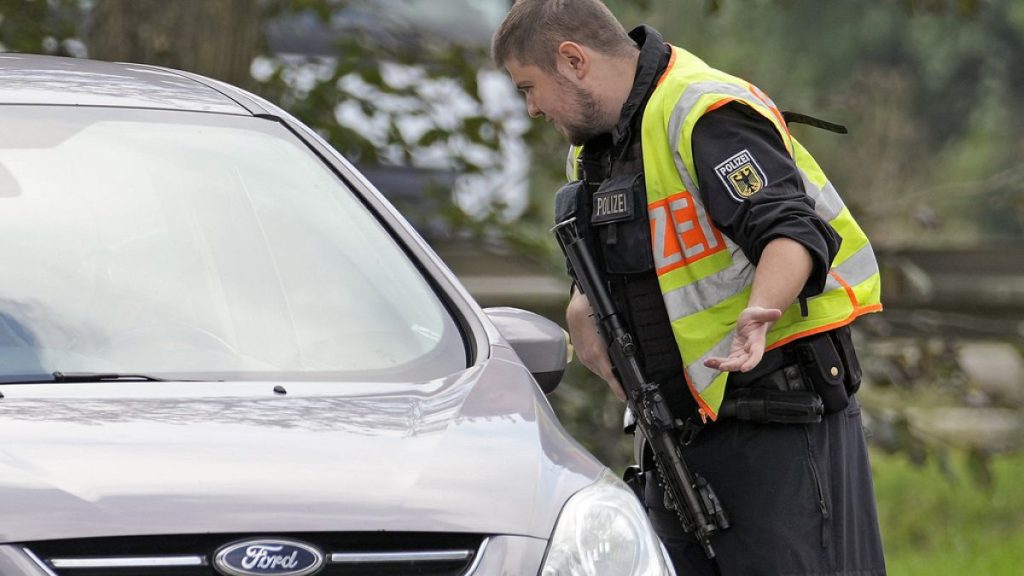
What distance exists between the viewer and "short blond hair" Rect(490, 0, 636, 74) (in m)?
3.48

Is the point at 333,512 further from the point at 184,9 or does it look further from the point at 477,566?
the point at 184,9

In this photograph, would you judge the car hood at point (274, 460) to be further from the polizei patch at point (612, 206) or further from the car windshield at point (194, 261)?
the polizei patch at point (612, 206)

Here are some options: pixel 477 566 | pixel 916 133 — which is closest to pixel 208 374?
pixel 477 566

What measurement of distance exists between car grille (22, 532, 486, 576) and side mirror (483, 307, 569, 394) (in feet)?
2.43

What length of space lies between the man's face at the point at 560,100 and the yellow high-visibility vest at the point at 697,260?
0.45 feet

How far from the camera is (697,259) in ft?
11.0

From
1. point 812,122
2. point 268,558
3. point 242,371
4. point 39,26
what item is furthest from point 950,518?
point 268,558

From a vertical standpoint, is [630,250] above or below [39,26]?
below

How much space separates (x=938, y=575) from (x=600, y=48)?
3428 millimetres

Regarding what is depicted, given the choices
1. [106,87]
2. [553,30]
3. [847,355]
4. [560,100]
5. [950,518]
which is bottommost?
[950,518]

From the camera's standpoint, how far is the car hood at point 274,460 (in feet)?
8.01

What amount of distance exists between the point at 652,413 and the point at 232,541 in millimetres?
1227

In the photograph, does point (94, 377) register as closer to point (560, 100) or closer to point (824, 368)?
point (560, 100)

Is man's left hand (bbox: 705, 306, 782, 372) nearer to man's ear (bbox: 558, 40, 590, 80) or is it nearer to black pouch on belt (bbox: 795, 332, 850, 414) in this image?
black pouch on belt (bbox: 795, 332, 850, 414)
